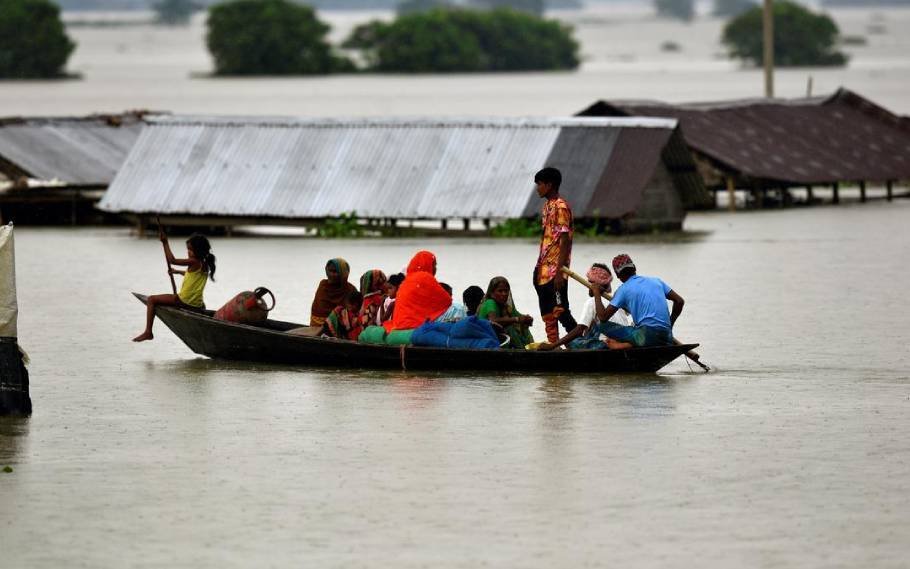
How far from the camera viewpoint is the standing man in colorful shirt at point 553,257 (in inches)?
591

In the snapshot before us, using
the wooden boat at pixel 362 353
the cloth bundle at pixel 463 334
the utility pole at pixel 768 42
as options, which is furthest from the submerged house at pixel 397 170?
the cloth bundle at pixel 463 334

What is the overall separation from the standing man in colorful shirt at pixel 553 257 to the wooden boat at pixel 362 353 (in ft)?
1.77

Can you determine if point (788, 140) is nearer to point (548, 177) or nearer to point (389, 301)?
point (548, 177)

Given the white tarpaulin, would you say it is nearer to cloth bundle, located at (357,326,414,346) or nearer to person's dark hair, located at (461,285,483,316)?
cloth bundle, located at (357,326,414,346)

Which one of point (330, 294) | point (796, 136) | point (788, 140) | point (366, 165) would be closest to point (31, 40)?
point (796, 136)

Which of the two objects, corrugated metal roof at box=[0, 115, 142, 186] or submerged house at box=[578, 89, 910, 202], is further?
submerged house at box=[578, 89, 910, 202]

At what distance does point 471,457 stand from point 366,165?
59.9ft

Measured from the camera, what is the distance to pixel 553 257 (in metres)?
15.2

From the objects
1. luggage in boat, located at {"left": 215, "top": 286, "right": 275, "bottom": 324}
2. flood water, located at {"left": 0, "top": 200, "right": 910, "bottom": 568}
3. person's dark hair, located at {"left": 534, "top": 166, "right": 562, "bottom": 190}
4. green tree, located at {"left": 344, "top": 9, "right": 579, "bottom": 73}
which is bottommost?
flood water, located at {"left": 0, "top": 200, "right": 910, "bottom": 568}

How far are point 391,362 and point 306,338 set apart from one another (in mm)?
641

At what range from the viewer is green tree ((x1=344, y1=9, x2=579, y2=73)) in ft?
364

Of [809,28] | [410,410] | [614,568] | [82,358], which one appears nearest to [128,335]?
[82,358]

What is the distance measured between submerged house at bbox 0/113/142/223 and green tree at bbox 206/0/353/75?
67.5 metres

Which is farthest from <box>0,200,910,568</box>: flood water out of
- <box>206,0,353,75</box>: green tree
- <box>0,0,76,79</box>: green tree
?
<box>206,0,353,75</box>: green tree
